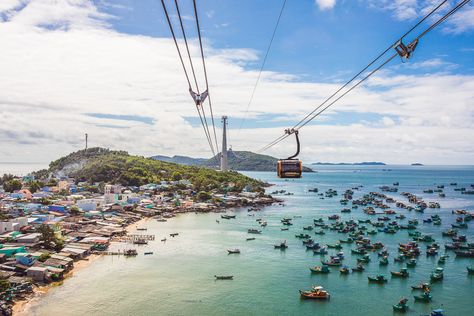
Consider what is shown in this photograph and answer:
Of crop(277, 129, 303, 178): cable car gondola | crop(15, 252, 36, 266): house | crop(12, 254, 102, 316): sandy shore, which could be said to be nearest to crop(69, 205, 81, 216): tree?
crop(12, 254, 102, 316): sandy shore

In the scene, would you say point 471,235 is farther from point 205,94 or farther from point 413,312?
point 205,94

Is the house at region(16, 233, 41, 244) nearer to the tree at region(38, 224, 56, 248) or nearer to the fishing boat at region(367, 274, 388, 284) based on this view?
the tree at region(38, 224, 56, 248)

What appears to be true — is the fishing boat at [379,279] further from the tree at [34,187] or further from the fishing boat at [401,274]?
the tree at [34,187]

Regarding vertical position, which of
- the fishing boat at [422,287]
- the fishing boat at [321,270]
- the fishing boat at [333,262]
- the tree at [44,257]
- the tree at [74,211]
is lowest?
the fishing boat at [422,287]

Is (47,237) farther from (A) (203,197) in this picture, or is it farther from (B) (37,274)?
(A) (203,197)

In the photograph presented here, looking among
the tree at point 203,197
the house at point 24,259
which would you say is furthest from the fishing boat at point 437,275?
the tree at point 203,197
